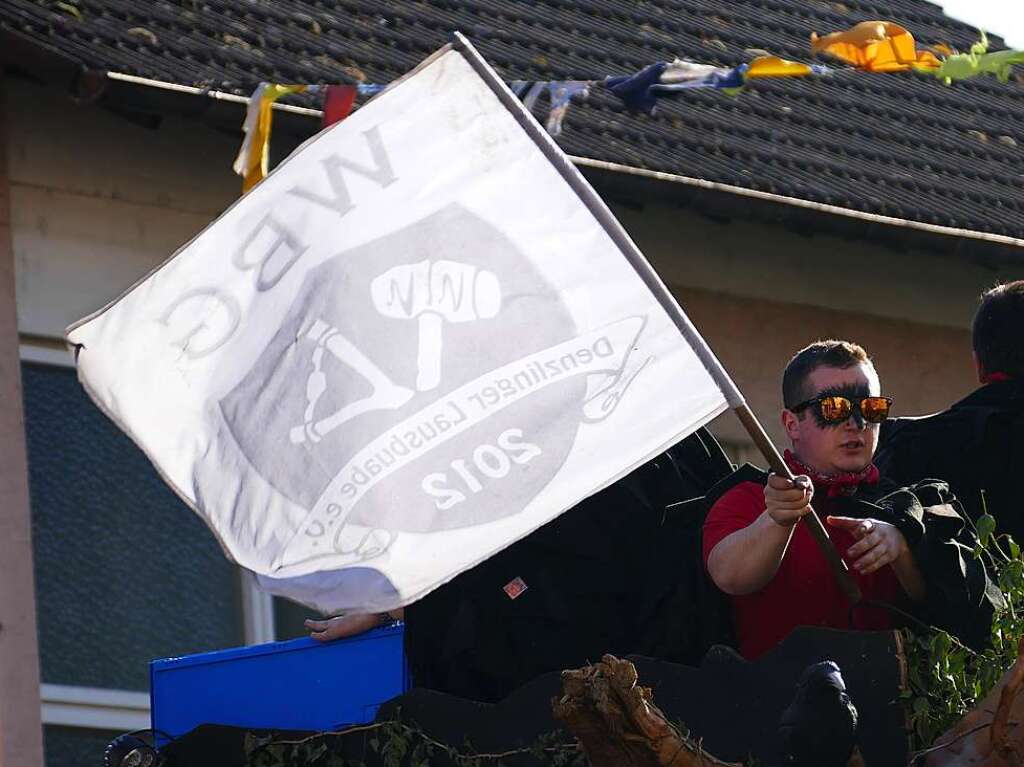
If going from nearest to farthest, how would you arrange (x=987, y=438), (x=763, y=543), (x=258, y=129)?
(x=763, y=543) → (x=987, y=438) → (x=258, y=129)

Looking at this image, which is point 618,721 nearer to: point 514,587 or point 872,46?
point 514,587

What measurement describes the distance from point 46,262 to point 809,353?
3.89 metres

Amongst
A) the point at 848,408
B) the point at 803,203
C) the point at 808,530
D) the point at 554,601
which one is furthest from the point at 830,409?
Result: the point at 803,203

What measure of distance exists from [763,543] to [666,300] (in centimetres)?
54

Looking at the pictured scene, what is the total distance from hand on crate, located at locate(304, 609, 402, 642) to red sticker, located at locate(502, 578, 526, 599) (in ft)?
1.08

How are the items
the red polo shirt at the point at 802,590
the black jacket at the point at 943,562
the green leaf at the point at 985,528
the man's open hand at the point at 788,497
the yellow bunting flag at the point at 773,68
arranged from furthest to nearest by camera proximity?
the yellow bunting flag at the point at 773,68 → the green leaf at the point at 985,528 → the red polo shirt at the point at 802,590 → the black jacket at the point at 943,562 → the man's open hand at the point at 788,497

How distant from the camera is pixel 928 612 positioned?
19.8 ft

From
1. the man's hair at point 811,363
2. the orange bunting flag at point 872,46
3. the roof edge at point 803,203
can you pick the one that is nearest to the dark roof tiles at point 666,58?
the roof edge at point 803,203

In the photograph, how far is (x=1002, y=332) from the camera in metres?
6.93

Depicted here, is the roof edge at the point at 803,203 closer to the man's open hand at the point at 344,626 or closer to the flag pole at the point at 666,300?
the man's open hand at the point at 344,626

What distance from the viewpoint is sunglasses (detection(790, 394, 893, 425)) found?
246 inches

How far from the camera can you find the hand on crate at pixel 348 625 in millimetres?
6762

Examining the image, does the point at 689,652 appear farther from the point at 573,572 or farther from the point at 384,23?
the point at 384,23

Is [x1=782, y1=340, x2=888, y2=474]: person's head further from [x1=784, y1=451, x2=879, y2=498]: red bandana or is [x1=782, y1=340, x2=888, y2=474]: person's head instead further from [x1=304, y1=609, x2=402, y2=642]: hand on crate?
→ [x1=304, y1=609, x2=402, y2=642]: hand on crate
